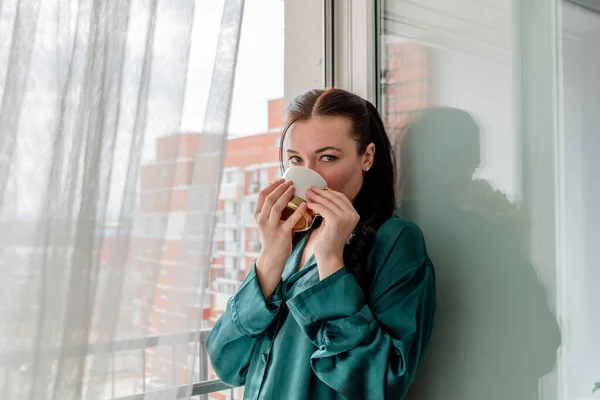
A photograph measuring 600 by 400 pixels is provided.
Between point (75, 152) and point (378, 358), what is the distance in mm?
624

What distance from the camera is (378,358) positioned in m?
1.05

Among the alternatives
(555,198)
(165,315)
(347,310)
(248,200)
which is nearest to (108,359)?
(165,315)

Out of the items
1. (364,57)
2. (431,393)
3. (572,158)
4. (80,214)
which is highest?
(364,57)

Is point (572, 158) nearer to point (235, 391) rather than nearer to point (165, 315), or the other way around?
point (165, 315)

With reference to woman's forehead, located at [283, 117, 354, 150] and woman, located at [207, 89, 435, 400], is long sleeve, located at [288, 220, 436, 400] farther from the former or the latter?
woman's forehead, located at [283, 117, 354, 150]

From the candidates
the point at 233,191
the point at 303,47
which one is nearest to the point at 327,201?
the point at 303,47

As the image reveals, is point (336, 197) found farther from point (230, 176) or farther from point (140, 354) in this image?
point (230, 176)

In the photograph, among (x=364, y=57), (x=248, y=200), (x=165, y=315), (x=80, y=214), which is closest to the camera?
(x=80, y=214)

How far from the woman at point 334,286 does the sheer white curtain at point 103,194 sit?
153 millimetres

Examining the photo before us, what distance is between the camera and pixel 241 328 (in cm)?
119

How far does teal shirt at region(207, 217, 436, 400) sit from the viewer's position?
3.45 feet

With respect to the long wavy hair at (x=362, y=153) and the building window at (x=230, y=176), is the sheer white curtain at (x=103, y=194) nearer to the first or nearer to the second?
the long wavy hair at (x=362, y=153)

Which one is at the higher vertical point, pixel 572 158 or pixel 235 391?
pixel 572 158

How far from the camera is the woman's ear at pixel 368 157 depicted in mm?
1243
